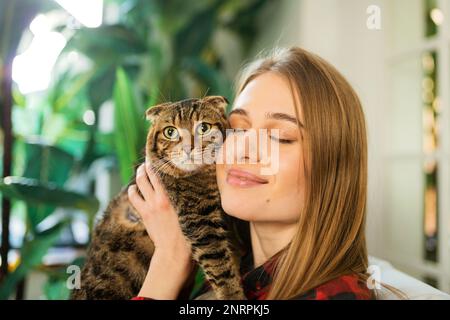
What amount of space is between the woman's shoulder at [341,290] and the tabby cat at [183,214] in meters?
0.09

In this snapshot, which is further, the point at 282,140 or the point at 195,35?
the point at 195,35

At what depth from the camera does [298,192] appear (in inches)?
19.4

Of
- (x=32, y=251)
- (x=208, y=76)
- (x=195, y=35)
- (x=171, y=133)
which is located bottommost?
(x=32, y=251)

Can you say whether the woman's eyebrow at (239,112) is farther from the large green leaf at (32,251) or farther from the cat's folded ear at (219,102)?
the large green leaf at (32,251)

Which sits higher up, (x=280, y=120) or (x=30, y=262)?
(x=280, y=120)

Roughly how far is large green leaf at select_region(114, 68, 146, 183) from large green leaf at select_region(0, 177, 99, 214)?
6.9 inches

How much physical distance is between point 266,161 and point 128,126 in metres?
→ 0.24

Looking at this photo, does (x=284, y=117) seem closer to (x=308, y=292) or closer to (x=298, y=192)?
(x=298, y=192)

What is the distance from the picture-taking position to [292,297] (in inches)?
19.2

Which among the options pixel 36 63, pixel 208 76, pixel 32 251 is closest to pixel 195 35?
pixel 208 76

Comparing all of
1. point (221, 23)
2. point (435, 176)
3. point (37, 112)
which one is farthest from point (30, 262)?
Result: point (435, 176)

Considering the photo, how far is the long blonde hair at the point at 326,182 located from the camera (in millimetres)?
484

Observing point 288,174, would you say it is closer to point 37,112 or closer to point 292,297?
point 292,297

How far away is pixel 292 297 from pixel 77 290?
31 cm
